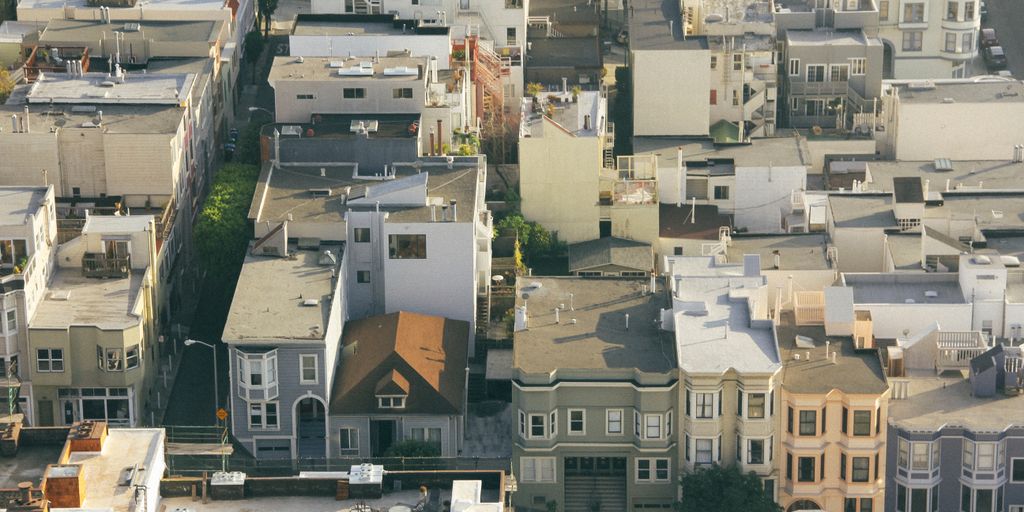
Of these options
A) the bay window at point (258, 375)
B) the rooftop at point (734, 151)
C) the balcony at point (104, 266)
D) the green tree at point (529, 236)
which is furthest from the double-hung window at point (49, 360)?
the rooftop at point (734, 151)

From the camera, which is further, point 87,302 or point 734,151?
point 734,151

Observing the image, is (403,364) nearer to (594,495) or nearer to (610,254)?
(594,495)

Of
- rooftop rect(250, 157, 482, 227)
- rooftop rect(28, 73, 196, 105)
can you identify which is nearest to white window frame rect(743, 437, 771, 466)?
rooftop rect(250, 157, 482, 227)

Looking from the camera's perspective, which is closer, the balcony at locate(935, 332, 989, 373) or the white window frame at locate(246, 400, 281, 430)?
the white window frame at locate(246, 400, 281, 430)

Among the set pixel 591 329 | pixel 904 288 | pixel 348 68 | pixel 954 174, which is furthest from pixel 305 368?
pixel 954 174

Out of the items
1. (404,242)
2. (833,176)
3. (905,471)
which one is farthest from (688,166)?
(905,471)

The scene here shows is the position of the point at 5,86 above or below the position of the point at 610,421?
above

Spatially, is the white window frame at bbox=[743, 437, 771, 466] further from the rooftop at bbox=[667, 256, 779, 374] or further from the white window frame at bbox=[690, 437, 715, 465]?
the rooftop at bbox=[667, 256, 779, 374]
